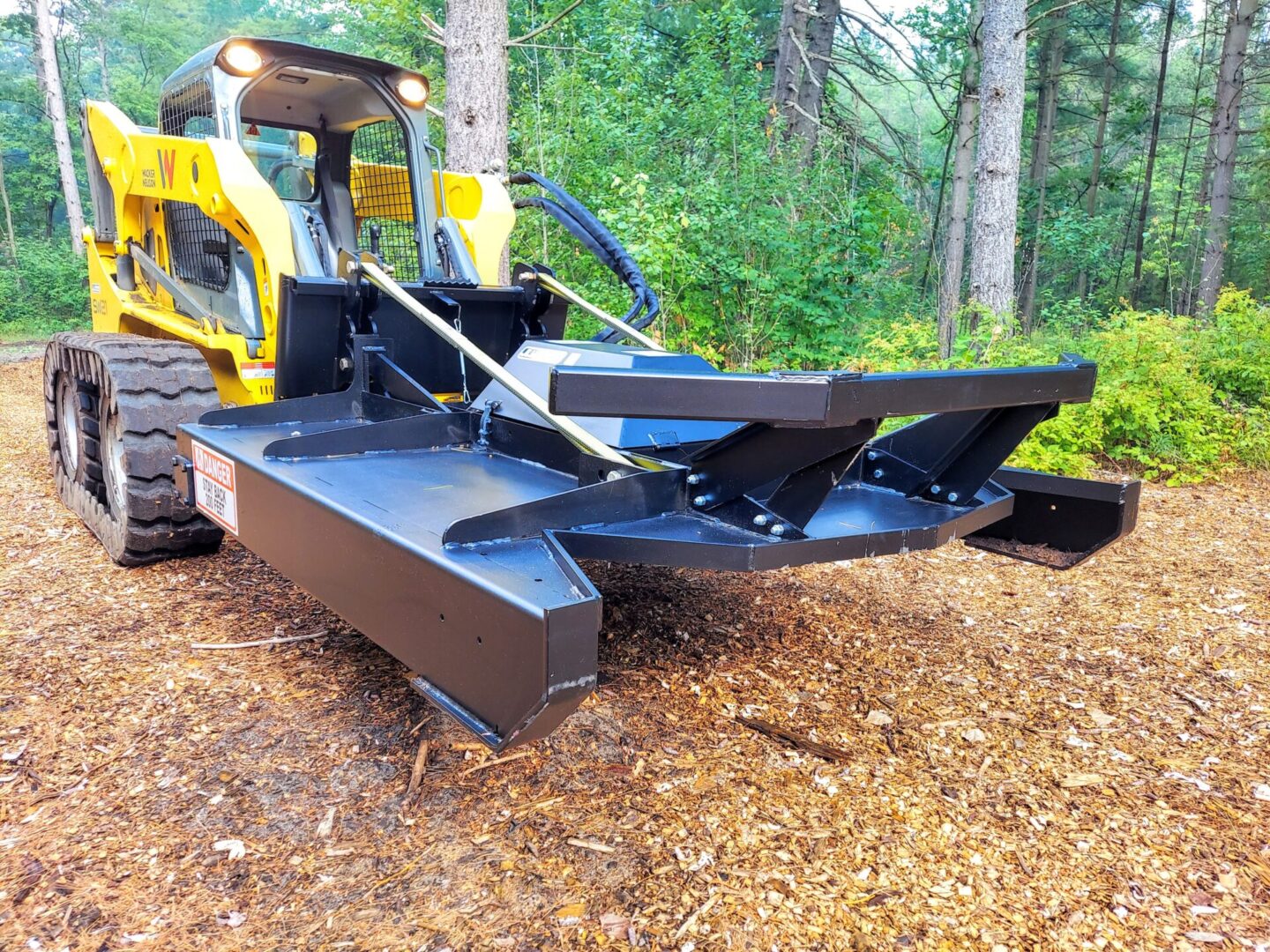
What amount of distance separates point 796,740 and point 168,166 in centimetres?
336

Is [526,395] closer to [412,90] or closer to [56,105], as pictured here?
[412,90]

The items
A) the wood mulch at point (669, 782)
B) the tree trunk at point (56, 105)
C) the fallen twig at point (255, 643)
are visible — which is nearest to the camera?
Result: the wood mulch at point (669, 782)

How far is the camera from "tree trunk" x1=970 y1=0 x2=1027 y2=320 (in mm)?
7254

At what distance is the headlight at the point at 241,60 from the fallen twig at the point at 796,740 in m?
3.08

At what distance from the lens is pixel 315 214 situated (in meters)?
4.07

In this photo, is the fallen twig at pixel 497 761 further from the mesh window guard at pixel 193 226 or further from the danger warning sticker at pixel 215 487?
the mesh window guard at pixel 193 226

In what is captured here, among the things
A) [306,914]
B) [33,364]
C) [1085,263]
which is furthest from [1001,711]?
[1085,263]

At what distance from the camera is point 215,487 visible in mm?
2711

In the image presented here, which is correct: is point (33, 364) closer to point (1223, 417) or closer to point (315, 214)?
point (315, 214)

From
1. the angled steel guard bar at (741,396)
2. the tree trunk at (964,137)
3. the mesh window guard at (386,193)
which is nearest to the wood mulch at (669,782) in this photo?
the angled steel guard bar at (741,396)

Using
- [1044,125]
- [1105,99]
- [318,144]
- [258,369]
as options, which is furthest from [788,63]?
[1105,99]

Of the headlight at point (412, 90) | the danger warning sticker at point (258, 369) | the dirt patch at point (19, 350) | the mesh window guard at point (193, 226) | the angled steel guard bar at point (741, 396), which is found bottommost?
the dirt patch at point (19, 350)

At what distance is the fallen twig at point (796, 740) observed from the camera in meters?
2.30

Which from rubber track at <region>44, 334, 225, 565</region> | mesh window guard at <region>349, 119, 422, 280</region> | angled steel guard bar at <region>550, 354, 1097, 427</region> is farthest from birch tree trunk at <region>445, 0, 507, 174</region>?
angled steel guard bar at <region>550, 354, 1097, 427</region>
